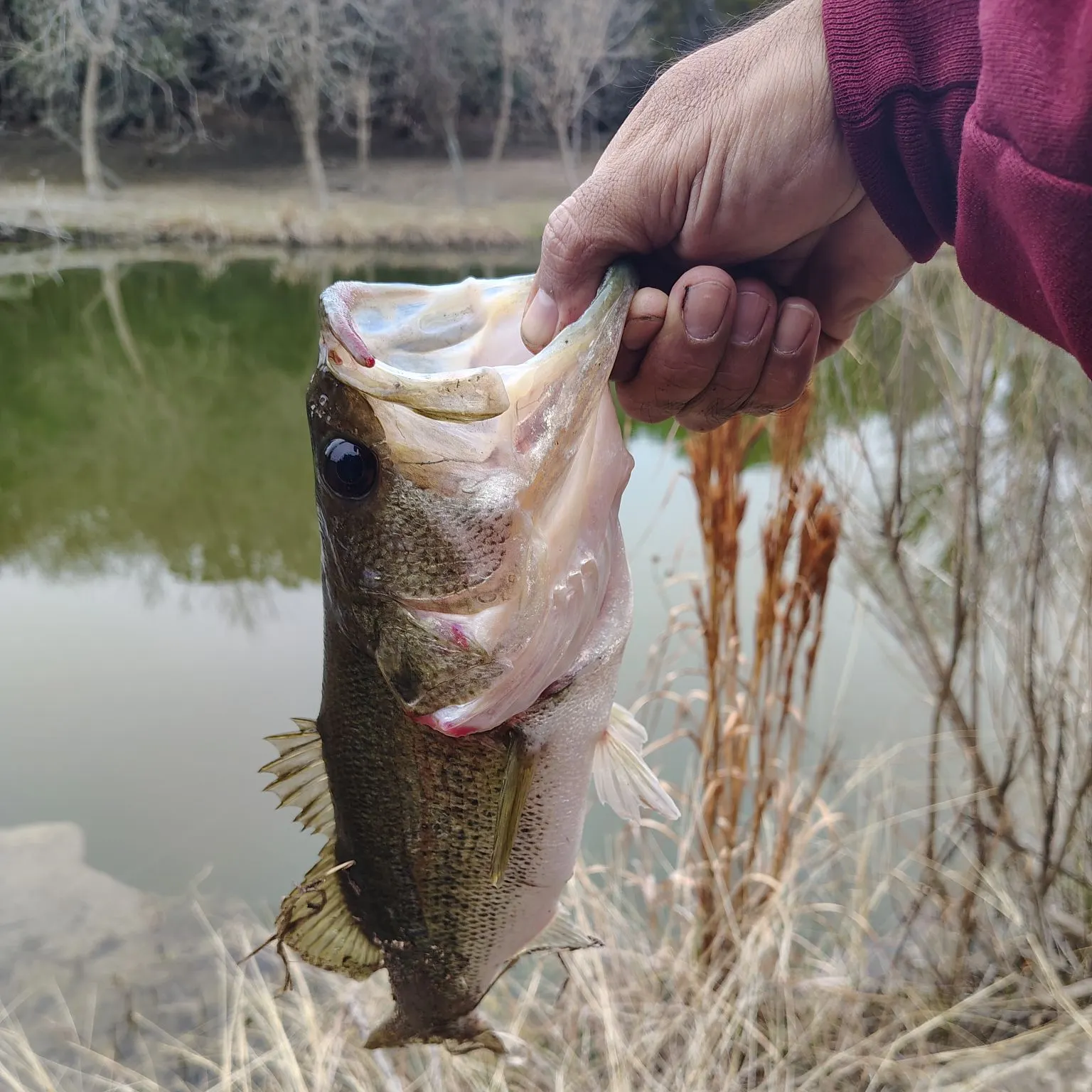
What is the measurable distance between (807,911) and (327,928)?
1808 millimetres

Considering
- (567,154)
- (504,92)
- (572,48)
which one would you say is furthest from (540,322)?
(504,92)

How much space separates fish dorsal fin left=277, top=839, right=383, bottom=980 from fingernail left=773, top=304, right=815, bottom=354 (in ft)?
3.30

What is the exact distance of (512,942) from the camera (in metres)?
1.33

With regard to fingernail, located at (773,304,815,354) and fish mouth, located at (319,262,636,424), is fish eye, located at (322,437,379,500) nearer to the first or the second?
fish mouth, located at (319,262,636,424)

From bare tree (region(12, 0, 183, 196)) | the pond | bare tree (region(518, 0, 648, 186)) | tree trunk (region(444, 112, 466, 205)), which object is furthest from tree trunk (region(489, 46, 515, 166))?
the pond

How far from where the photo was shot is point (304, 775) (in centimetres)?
127

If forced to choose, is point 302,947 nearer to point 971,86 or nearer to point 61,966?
point 971,86

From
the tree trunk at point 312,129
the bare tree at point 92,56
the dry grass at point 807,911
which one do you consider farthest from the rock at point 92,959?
the bare tree at point 92,56

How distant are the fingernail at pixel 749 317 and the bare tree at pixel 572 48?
22589 mm

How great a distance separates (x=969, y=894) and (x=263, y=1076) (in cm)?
213

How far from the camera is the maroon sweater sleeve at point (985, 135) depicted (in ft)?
2.76

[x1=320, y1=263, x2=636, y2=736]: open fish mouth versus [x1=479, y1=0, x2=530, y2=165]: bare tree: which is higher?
[x1=479, y1=0, x2=530, y2=165]: bare tree

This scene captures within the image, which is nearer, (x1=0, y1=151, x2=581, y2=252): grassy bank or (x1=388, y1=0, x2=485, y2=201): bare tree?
(x1=0, y1=151, x2=581, y2=252): grassy bank

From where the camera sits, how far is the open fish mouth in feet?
3.28
